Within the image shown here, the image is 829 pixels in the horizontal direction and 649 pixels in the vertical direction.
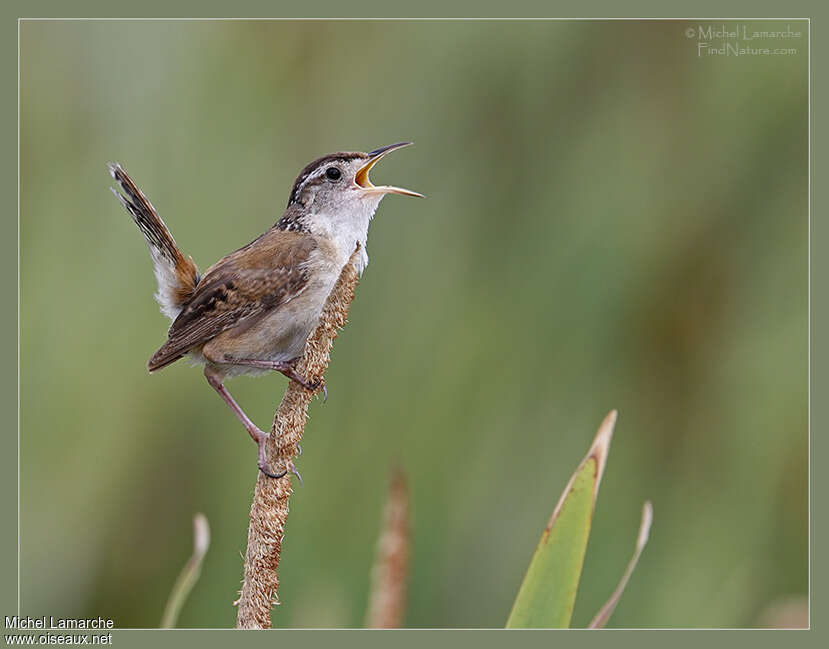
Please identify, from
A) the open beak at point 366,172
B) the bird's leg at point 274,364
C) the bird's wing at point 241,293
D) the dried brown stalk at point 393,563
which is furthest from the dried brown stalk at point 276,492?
the open beak at point 366,172

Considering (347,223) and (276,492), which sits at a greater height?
(347,223)

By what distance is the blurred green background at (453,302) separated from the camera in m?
3.46

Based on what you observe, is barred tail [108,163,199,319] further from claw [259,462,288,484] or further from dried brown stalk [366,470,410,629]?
dried brown stalk [366,470,410,629]

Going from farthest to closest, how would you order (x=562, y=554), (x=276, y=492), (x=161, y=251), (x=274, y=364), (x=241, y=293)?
(x=161, y=251), (x=241, y=293), (x=274, y=364), (x=276, y=492), (x=562, y=554)

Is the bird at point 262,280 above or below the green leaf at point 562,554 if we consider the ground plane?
above

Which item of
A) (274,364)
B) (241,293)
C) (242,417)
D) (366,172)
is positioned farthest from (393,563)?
(366,172)

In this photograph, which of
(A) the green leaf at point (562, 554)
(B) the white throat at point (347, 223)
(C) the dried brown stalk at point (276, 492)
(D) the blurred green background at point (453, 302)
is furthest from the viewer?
(D) the blurred green background at point (453, 302)

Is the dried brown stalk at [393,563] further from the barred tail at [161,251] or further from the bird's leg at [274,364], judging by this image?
the barred tail at [161,251]

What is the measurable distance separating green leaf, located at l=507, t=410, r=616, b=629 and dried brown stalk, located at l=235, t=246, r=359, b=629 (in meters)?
0.54

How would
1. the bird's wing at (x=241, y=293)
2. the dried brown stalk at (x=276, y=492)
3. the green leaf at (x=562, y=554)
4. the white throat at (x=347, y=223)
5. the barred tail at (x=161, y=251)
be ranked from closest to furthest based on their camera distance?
the green leaf at (x=562, y=554), the dried brown stalk at (x=276, y=492), the bird's wing at (x=241, y=293), the barred tail at (x=161, y=251), the white throat at (x=347, y=223)

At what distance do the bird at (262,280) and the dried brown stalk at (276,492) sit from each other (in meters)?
0.66

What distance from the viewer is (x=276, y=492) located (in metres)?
1.97

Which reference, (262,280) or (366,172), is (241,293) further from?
(366,172)

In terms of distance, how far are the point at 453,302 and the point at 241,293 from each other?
1.07 metres
